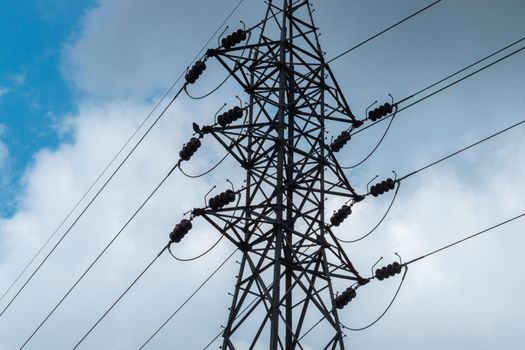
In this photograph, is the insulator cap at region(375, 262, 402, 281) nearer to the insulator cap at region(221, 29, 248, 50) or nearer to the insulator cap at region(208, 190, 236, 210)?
the insulator cap at region(208, 190, 236, 210)

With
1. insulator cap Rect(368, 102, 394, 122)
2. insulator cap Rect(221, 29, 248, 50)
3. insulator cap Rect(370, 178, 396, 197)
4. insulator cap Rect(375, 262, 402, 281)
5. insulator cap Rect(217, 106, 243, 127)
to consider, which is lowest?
insulator cap Rect(375, 262, 402, 281)

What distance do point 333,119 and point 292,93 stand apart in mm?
Result: 1493

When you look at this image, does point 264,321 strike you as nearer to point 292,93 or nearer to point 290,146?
point 290,146

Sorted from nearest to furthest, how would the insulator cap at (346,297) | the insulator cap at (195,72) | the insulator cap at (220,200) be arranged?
the insulator cap at (220,200) < the insulator cap at (346,297) < the insulator cap at (195,72)

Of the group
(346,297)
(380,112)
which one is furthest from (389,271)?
(380,112)

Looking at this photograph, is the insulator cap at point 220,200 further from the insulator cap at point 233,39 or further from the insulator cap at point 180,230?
the insulator cap at point 233,39

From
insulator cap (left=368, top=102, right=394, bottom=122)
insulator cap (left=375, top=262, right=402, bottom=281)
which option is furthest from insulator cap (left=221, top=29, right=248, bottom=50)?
insulator cap (left=375, top=262, right=402, bottom=281)

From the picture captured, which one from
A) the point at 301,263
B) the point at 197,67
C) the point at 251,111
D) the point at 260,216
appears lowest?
the point at 301,263

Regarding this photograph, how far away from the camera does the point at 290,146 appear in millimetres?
19859

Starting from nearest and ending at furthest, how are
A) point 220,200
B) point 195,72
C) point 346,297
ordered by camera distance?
point 220,200 < point 346,297 < point 195,72

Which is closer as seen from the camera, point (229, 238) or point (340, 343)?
point (340, 343)

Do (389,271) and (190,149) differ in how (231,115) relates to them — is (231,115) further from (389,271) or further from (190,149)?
(389,271)

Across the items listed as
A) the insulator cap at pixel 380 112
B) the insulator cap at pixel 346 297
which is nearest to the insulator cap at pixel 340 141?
the insulator cap at pixel 380 112

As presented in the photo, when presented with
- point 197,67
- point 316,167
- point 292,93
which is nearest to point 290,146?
point 316,167
